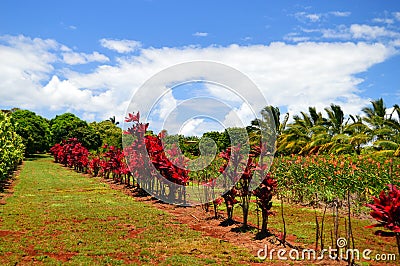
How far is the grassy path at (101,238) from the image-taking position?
20.5 ft

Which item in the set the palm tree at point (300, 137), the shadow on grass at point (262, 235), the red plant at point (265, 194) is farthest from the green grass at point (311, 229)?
the palm tree at point (300, 137)

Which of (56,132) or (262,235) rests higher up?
(56,132)

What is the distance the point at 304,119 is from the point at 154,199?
2437 cm

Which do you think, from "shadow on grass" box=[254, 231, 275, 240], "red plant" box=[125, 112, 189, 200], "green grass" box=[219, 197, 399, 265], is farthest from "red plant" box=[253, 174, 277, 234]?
"red plant" box=[125, 112, 189, 200]

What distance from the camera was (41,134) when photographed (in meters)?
46.4

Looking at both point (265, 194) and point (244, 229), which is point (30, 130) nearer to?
point (244, 229)

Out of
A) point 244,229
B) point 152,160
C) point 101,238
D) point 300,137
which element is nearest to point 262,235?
point 244,229

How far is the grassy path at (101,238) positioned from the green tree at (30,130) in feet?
111

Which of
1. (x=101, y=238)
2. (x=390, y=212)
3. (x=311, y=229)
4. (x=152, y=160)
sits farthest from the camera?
(x=152, y=160)

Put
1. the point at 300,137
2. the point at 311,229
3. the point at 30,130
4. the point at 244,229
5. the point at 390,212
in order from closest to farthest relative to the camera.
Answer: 1. the point at 390,212
2. the point at 244,229
3. the point at 311,229
4. the point at 300,137
5. the point at 30,130

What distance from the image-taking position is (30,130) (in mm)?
43469

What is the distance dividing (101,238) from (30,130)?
4056 centimetres

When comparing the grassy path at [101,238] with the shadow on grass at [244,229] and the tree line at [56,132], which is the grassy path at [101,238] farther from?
the tree line at [56,132]

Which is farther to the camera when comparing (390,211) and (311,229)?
(311,229)
